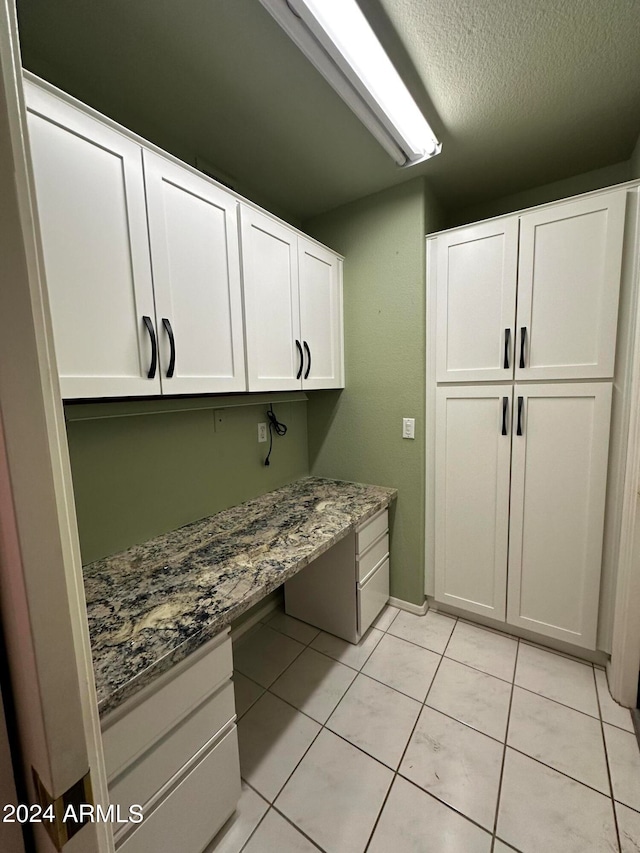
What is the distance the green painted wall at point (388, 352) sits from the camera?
6.17 ft

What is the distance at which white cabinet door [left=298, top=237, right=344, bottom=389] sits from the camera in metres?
1.79

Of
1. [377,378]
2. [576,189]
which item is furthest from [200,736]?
[576,189]

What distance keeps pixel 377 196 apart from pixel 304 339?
0.98m

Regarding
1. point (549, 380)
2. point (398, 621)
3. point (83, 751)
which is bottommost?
point (398, 621)

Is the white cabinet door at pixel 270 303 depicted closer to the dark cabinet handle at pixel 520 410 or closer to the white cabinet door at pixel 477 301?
the white cabinet door at pixel 477 301

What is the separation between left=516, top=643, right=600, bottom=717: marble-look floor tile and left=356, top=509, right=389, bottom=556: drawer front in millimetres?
916

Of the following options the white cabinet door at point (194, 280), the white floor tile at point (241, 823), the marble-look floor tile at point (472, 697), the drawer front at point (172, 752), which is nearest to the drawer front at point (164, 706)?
the drawer front at point (172, 752)

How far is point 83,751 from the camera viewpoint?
0.42m

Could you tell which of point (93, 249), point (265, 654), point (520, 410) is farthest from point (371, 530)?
point (93, 249)

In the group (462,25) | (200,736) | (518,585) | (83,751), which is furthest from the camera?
(518,585)

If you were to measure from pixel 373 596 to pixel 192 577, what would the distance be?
1169 mm

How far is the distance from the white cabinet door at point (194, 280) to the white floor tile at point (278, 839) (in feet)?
4.86

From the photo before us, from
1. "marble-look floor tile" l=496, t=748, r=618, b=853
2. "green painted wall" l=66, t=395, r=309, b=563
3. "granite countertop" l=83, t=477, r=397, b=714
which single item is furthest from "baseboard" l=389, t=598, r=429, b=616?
"green painted wall" l=66, t=395, r=309, b=563

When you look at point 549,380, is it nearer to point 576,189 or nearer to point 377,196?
point 576,189
